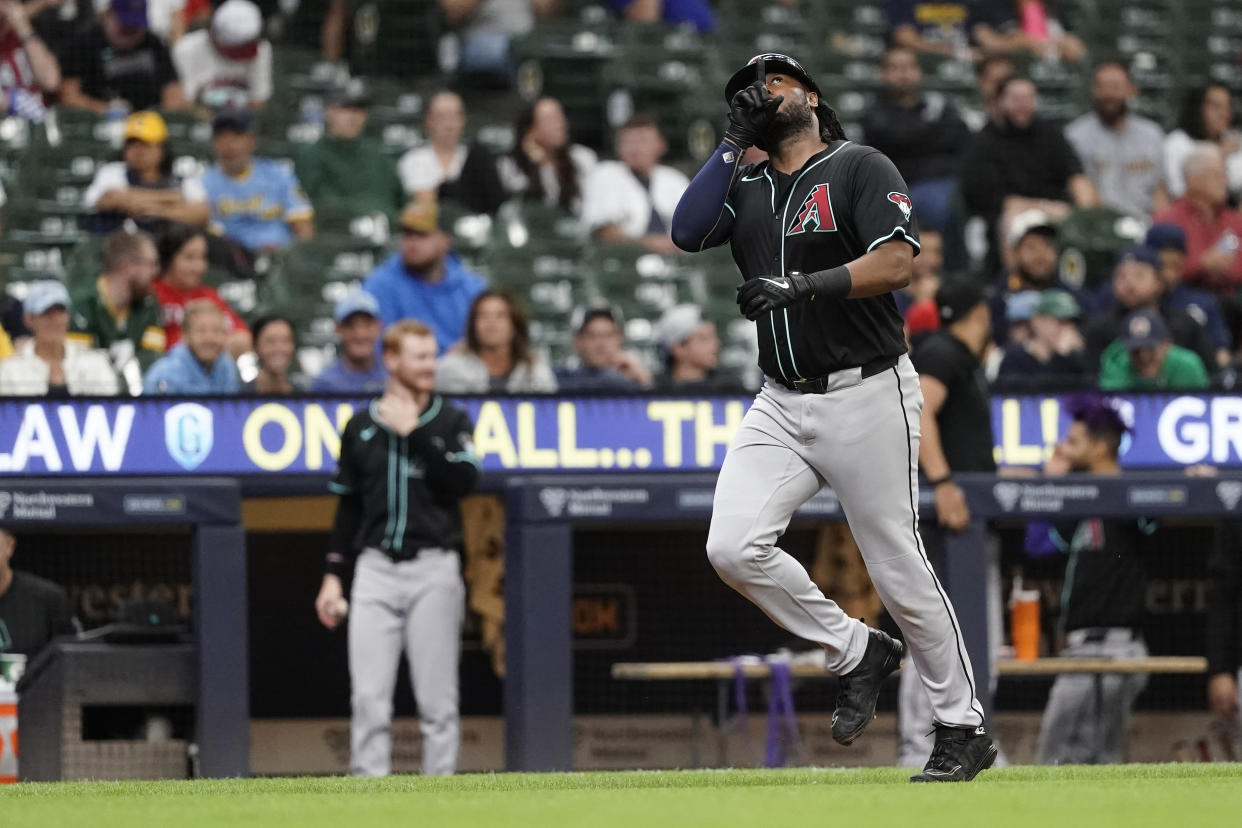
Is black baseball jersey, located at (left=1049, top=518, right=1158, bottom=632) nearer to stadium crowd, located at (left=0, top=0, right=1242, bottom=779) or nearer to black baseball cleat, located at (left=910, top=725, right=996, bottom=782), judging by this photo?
stadium crowd, located at (left=0, top=0, right=1242, bottom=779)

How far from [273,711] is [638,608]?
1.48 metres

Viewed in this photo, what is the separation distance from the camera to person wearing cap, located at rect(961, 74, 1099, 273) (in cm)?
1160

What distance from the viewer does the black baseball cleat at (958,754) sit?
516 cm

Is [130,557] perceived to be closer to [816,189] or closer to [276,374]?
[276,374]

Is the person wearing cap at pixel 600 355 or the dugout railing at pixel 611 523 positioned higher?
the person wearing cap at pixel 600 355

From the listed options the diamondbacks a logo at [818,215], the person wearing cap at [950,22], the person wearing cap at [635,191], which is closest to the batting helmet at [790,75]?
the diamondbacks a logo at [818,215]

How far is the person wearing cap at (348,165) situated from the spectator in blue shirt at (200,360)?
310 centimetres

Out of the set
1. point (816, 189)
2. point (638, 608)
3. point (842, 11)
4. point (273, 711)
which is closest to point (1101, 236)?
point (842, 11)

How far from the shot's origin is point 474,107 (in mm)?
12555

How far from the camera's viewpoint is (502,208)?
11.2 metres

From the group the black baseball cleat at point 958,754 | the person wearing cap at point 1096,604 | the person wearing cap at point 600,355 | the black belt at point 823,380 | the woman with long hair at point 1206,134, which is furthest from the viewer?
the woman with long hair at point 1206,134

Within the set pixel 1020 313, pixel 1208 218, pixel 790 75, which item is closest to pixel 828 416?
pixel 790 75

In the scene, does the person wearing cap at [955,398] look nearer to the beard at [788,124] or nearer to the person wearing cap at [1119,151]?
the beard at [788,124]

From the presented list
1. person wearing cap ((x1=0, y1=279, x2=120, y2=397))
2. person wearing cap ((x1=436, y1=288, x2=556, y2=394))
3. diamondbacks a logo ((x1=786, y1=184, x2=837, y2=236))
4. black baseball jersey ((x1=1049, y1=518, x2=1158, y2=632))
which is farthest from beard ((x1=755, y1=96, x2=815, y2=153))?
person wearing cap ((x1=0, y1=279, x2=120, y2=397))
